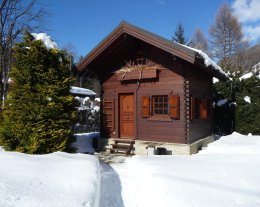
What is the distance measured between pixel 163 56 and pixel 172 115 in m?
2.47

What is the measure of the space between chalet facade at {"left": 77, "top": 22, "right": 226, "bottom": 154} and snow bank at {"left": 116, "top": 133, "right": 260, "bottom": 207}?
246cm

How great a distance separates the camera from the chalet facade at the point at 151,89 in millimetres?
10969

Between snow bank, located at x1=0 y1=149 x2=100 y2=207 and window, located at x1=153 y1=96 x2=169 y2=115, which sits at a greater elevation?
window, located at x1=153 y1=96 x2=169 y2=115

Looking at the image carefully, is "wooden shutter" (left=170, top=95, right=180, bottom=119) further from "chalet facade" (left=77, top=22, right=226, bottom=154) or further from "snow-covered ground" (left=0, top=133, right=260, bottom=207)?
"snow-covered ground" (left=0, top=133, right=260, bottom=207)

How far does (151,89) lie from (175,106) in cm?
139

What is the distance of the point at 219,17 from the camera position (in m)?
37.9

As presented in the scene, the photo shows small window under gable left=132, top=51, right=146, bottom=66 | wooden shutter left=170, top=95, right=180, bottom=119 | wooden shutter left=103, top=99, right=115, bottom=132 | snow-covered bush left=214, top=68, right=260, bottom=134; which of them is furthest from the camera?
snow-covered bush left=214, top=68, right=260, bottom=134

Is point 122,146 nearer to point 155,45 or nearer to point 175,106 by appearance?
point 175,106

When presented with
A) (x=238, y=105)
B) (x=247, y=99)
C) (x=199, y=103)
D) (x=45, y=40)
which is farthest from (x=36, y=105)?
(x=247, y=99)

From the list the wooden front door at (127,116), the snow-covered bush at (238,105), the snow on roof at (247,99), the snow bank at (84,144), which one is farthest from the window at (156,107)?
the snow on roof at (247,99)

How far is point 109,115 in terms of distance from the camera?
13.1m

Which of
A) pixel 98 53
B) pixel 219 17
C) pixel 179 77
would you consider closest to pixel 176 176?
pixel 179 77

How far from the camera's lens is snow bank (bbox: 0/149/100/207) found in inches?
158

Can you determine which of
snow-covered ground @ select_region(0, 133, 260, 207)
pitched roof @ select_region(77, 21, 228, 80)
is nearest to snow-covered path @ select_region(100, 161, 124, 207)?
snow-covered ground @ select_region(0, 133, 260, 207)
